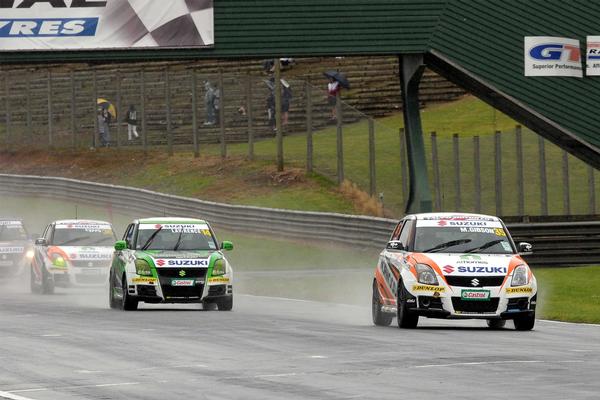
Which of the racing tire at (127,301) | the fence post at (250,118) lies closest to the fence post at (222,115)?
the fence post at (250,118)

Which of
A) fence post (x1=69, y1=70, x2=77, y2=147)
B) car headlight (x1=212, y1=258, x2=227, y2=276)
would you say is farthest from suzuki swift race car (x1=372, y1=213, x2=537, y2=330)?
fence post (x1=69, y1=70, x2=77, y2=147)

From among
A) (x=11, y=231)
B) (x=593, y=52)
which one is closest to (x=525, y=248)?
(x=593, y=52)

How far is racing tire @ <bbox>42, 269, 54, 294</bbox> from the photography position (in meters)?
31.0

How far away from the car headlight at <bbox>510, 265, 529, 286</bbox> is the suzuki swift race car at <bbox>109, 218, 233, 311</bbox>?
595cm

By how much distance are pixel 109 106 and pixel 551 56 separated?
2215 cm

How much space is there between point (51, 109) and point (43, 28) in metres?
21.9

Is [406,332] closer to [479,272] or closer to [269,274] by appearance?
[479,272]

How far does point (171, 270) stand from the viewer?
958 inches

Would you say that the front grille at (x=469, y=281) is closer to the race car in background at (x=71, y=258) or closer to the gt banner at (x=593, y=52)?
the race car in background at (x=71, y=258)

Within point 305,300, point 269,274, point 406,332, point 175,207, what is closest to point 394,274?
point 406,332

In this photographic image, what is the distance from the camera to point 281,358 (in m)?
15.9

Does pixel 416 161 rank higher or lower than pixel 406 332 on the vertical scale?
higher

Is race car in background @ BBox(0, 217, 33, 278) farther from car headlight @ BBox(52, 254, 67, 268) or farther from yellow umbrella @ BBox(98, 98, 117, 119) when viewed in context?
yellow umbrella @ BBox(98, 98, 117, 119)

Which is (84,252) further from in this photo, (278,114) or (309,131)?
(278,114)
